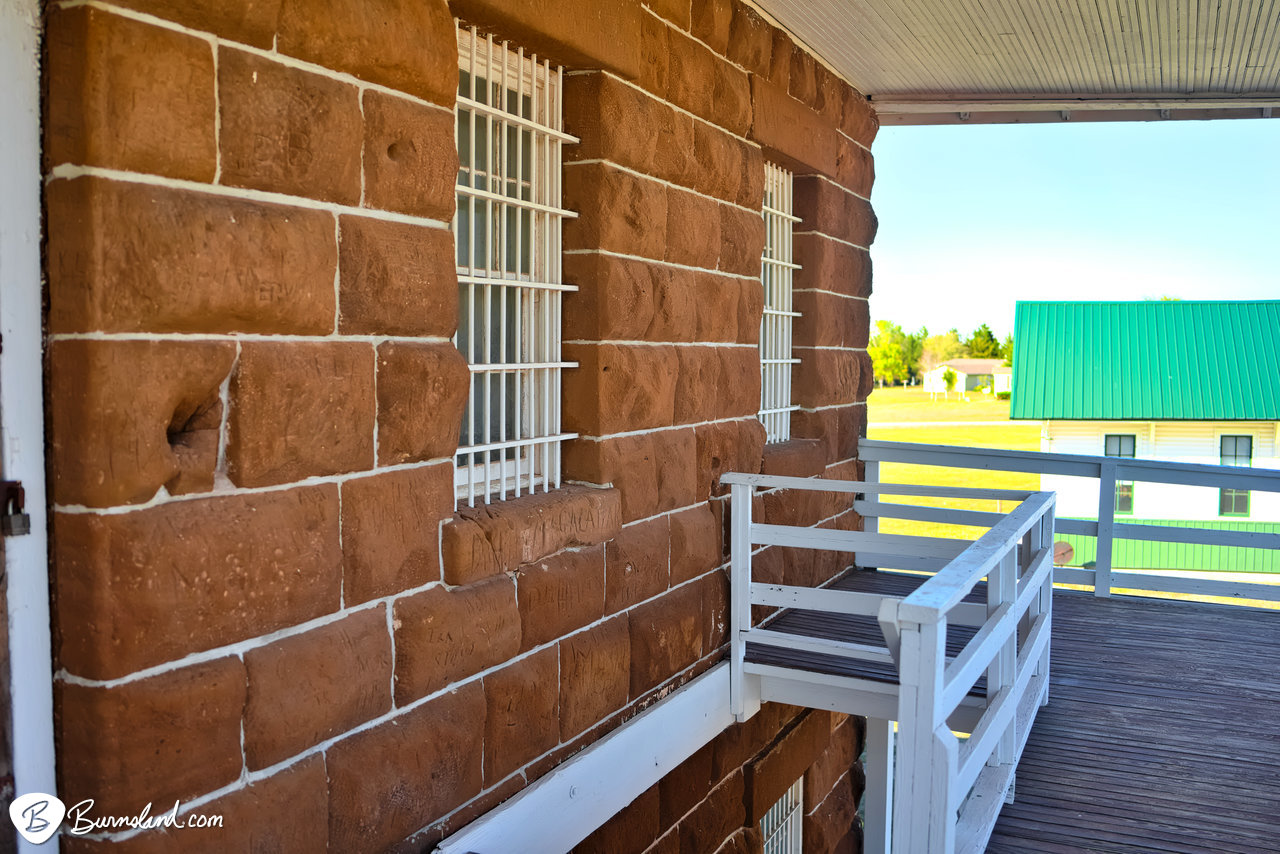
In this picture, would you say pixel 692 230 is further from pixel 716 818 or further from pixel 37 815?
pixel 37 815

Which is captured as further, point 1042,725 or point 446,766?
point 1042,725

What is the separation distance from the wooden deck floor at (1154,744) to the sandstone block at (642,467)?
174 centimetres

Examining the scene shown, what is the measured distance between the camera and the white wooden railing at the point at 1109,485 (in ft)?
20.6

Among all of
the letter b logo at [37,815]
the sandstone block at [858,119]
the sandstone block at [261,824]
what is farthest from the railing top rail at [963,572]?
the sandstone block at [858,119]

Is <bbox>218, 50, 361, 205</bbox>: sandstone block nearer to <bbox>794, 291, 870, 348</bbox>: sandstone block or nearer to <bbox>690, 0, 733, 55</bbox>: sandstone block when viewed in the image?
<bbox>690, 0, 733, 55</bbox>: sandstone block

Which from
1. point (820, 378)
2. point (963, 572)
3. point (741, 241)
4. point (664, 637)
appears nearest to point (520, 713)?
point (664, 637)

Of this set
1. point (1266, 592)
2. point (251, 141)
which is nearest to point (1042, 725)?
point (1266, 592)

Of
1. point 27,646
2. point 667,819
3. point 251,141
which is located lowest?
point 667,819

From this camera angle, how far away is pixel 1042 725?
461cm

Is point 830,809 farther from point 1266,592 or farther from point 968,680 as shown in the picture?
point 968,680

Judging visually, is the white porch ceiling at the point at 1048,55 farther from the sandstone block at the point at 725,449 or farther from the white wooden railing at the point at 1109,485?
the white wooden railing at the point at 1109,485

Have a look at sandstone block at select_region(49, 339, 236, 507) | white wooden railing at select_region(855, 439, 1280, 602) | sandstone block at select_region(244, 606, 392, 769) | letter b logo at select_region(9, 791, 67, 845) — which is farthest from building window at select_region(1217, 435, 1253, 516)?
letter b logo at select_region(9, 791, 67, 845)

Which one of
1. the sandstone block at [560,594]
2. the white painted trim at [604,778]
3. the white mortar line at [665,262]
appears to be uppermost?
the white mortar line at [665,262]

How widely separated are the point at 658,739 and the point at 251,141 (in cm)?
272
